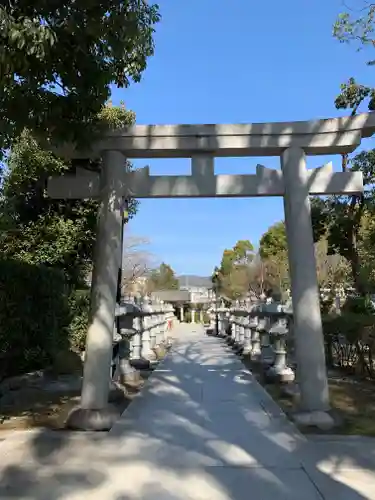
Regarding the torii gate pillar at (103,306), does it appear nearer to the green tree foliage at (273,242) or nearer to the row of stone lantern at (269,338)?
the row of stone lantern at (269,338)

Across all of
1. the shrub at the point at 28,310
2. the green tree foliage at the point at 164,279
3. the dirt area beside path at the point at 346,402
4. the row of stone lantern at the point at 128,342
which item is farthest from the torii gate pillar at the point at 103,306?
the green tree foliage at the point at 164,279

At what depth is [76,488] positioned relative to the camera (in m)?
3.44

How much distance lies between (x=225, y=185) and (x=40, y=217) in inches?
254

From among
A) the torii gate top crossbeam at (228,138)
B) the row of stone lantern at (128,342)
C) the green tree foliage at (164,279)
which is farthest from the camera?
the green tree foliage at (164,279)

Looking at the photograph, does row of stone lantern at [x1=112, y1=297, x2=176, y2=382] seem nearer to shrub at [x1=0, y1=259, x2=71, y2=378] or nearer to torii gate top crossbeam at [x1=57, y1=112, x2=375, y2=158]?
shrub at [x1=0, y1=259, x2=71, y2=378]

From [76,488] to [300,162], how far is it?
441 centimetres

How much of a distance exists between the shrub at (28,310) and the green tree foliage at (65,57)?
240cm

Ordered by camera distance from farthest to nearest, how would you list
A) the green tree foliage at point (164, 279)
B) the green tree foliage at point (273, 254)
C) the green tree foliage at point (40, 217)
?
the green tree foliage at point (164, 279), the green tree foliage at point (273, 254), the green tree foliage at point (40, 217)

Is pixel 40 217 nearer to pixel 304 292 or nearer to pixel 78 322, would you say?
pixel 78 322

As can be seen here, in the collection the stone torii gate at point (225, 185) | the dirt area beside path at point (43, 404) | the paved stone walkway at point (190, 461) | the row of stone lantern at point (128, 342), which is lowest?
the paved stone walkway at point (190, 461)

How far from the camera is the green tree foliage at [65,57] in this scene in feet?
10.7

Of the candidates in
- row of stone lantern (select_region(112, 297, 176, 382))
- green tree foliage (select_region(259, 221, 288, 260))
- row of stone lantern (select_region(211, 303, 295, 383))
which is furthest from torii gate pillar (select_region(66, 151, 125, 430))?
green tree foliage (select_region(259, 221, 288, 260))

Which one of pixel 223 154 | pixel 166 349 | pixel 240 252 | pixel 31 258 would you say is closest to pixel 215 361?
pixel 166 349

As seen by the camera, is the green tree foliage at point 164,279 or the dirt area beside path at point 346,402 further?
the green tree foliage at point 164,279
